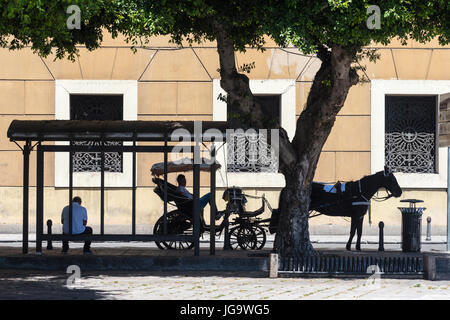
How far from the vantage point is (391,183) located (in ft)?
63.5

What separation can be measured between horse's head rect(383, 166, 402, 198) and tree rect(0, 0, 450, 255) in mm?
2855

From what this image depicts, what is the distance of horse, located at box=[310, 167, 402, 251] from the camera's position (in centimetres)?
1928

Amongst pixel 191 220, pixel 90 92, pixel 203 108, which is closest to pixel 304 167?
pixel 191 220

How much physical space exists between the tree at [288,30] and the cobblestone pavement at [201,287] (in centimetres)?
252

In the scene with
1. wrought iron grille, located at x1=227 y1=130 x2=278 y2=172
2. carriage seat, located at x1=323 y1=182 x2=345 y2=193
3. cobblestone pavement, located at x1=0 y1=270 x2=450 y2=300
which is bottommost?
cobblestone pavement, located at x1=0 y1=270 x2=450 y2=300

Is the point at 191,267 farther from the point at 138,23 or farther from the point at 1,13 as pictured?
the point at 1,13

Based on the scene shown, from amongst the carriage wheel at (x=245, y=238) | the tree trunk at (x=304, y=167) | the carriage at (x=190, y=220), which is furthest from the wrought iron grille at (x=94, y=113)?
the tree trunk at (x=304, y=167)

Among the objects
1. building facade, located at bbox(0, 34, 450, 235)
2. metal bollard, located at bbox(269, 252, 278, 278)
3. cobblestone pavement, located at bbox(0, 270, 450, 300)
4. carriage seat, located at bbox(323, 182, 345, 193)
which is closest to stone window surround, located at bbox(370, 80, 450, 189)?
building facade, located at bbox(0, 34, 450, 235)

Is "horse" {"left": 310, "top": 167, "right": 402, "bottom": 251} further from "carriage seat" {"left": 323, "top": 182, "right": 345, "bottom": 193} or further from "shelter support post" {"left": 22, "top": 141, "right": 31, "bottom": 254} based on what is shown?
"shelter support post" {"left": 22, "top": 141, "right": 31, "bottom": 254}

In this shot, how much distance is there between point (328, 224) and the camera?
2422cm

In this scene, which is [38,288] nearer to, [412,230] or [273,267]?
[273,267]

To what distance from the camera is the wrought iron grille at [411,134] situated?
2455 centimetres

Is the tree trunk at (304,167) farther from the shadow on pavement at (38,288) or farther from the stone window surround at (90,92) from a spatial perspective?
the stone window surround at (90,92)

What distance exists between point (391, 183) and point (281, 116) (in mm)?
5894
